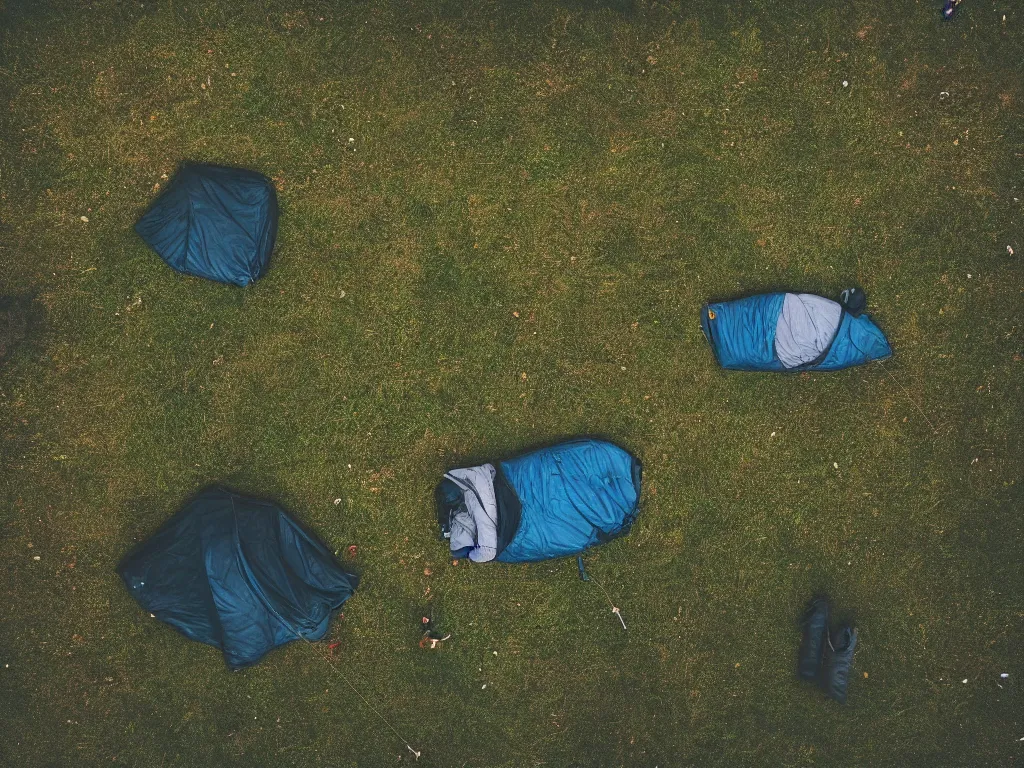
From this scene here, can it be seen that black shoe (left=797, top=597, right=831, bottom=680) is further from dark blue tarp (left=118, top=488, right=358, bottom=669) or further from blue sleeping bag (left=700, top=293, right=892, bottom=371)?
dark blue tarp (left=118, top=488, right=358, bottom=669)

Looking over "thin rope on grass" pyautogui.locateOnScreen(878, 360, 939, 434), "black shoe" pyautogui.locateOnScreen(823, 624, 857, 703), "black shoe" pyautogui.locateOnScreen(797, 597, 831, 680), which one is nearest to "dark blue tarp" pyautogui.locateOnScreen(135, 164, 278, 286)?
"thin rope on grass" pyautogui.locateOnScreen(878, 360, 939, 434)

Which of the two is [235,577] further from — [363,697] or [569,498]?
[569,498]

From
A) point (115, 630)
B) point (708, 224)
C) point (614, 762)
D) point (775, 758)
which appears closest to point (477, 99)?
point (708, 224)

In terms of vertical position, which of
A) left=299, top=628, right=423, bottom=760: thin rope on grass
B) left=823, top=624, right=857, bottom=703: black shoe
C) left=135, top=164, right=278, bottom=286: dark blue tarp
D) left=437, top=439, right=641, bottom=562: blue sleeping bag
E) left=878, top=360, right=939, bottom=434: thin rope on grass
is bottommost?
left=299, top=628, right=423, bottom=760: thin rope on grass

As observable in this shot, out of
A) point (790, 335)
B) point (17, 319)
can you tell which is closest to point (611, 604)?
point (790, 335)

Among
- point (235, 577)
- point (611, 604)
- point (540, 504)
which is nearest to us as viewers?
point (235, 577)

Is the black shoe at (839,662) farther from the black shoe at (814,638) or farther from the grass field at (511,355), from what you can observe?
the grass field at (511,355)

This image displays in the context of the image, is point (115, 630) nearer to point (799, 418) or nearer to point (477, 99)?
point (477, 99)
